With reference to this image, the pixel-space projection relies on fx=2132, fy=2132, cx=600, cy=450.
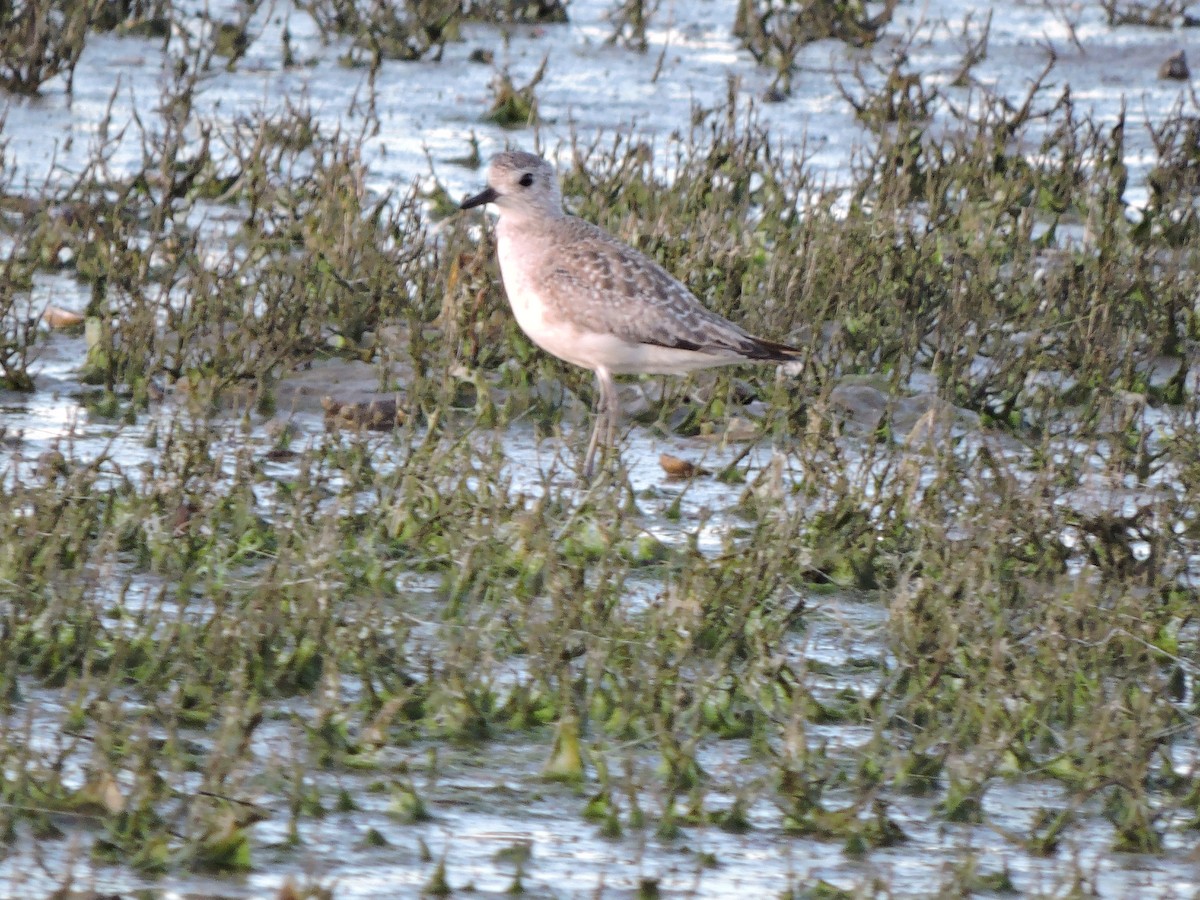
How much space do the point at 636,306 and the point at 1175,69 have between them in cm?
765

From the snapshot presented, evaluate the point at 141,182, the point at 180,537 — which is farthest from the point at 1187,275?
the point at 180,537

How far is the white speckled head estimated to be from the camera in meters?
7.13

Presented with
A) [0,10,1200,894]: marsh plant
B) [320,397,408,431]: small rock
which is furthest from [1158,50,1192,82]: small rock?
[320,397,408,431]: small rock

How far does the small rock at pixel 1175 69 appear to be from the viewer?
521 inches

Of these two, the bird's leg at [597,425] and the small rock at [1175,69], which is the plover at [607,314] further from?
the small rock at [1175,69]

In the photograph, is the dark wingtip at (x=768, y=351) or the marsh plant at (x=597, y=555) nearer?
the marsh plant at (x=597, y=555)

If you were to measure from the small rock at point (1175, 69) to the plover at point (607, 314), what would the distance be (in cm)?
729

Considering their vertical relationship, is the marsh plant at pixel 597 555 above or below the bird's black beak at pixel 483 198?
below

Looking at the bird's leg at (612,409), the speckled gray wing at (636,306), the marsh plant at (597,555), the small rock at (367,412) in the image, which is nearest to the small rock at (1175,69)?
the marsh plant at (597,555)

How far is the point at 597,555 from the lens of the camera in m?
5.65

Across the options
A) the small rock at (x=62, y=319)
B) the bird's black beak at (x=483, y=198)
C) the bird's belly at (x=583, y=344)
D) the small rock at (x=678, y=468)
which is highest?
the bird's black beak at (x=483, y=198)

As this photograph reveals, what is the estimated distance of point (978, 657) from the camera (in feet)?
15.4

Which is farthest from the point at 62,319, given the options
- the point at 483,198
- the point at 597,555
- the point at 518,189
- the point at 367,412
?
the point at 597,555

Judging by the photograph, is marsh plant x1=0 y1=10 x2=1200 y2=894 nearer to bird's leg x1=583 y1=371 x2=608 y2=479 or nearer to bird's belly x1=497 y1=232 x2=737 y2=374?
bird's leg x1=583 y1=371 x2=608 y2=479
